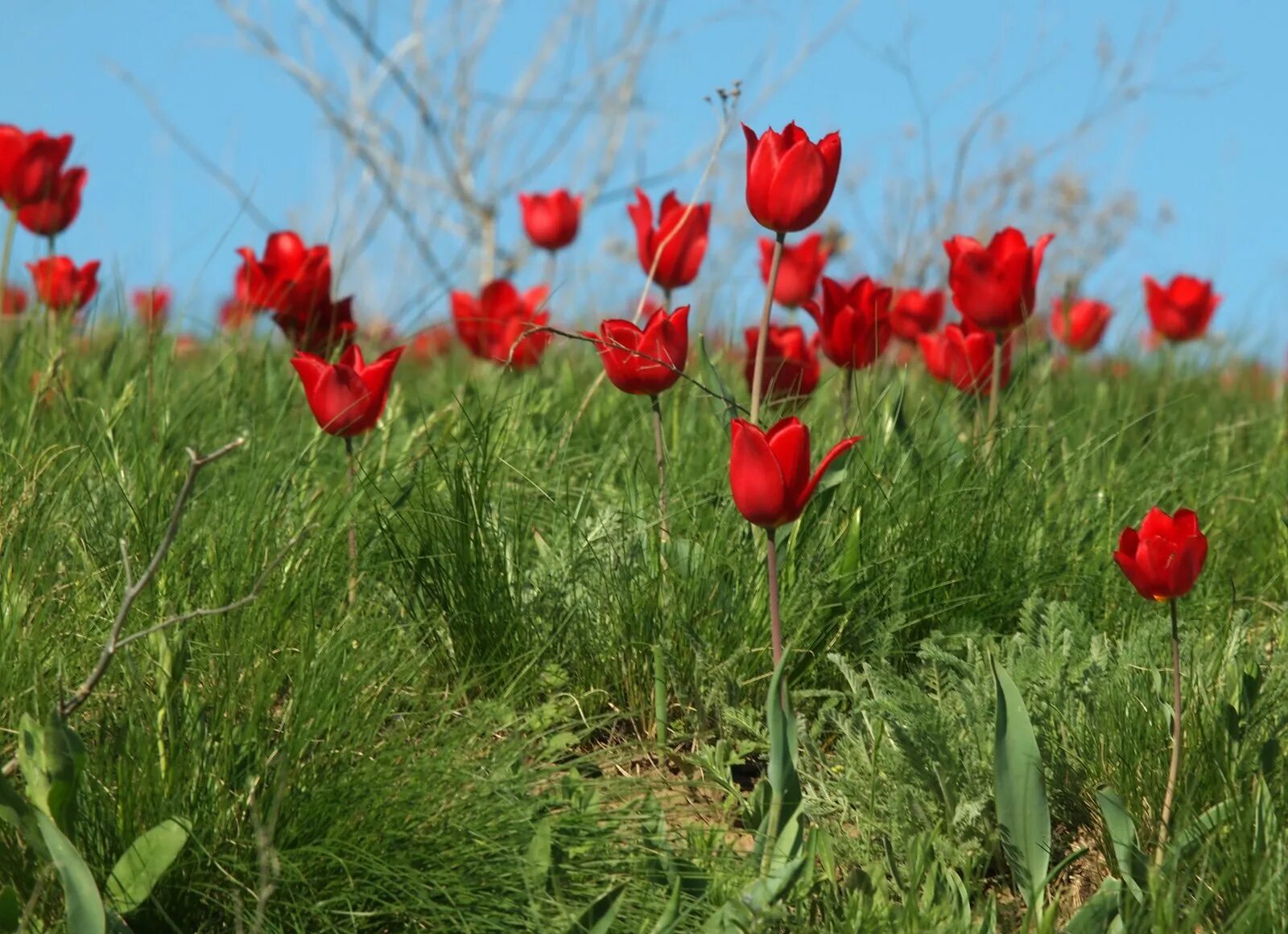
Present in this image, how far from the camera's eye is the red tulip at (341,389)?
6.50 feet

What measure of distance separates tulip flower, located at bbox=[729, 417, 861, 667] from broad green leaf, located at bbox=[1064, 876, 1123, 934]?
43 cm

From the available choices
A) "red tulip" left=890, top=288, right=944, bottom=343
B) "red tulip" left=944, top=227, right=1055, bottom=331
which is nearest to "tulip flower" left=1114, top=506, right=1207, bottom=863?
"red tulip" left=944, top=227, right=1055, bottom=331

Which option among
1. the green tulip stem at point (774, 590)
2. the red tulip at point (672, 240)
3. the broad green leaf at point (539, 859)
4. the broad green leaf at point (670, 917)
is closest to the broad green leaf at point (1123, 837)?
the green tulip stem at point (774, 590)

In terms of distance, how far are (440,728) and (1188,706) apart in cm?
91

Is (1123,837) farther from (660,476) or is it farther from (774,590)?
(660,476)

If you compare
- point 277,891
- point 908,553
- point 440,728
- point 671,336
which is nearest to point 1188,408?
point 908,553

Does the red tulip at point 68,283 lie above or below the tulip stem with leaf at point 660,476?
above

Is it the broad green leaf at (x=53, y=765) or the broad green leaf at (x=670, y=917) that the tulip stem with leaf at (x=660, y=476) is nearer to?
the broad green leaf at (x=670, y=917)

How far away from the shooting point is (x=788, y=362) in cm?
249

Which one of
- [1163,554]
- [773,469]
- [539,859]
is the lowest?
[539,859]

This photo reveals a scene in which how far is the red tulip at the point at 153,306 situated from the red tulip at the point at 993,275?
138cm

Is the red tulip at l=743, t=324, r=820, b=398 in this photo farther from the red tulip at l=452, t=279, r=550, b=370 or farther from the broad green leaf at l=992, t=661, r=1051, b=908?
the broad green leaf at l=992, t=661, r=1051, b=908

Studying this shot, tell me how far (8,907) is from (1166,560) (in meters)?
1.26

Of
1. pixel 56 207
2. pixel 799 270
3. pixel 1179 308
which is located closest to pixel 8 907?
pixel 799 270
